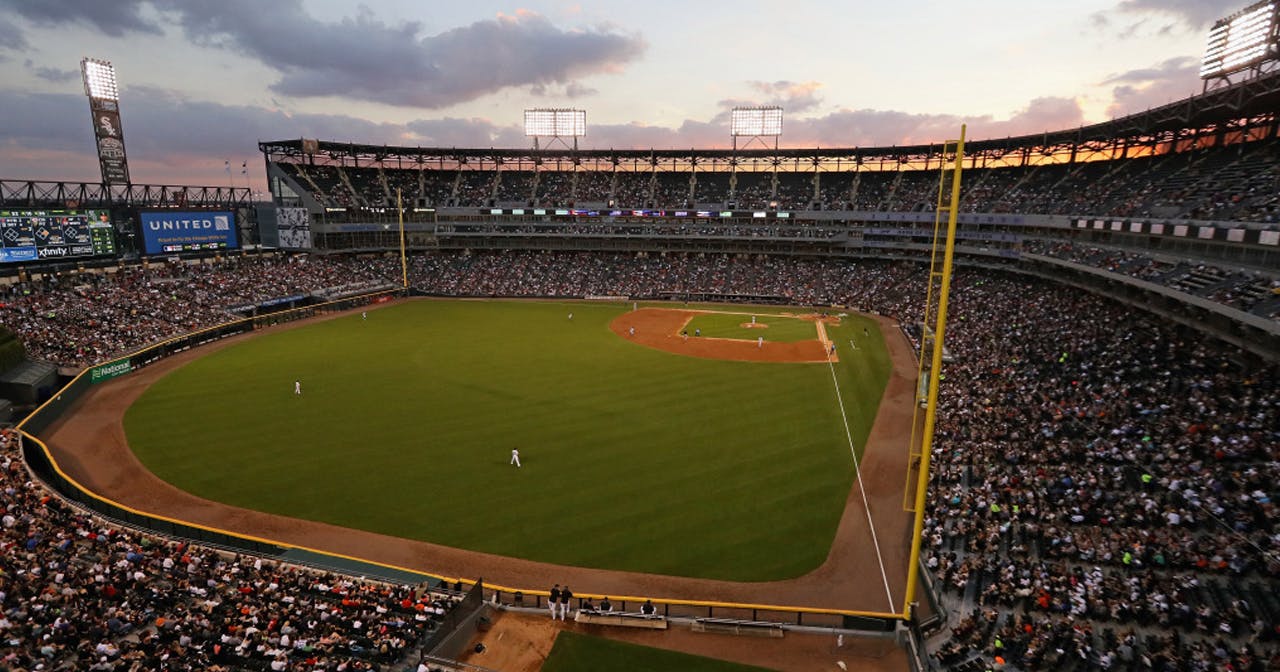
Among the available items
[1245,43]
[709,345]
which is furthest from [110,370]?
[1245,43]

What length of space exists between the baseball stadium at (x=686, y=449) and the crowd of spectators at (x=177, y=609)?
9cm

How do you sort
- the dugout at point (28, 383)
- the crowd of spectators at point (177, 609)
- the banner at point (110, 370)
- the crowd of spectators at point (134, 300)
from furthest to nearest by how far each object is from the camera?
the crowd of spectators at point (134, 300) → the banner at point (110, 370) → the dugout at point (28, 383) → the crowd of spectators at point (177, 609)

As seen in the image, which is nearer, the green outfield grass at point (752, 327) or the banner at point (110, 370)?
the banner at point (110, 370)

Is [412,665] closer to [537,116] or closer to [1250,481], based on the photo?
[1250,481]

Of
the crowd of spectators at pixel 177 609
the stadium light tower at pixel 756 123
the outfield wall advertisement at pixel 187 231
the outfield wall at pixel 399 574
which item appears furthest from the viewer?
the stadium light tower at pixel 756 123

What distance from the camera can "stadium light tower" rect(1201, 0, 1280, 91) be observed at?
3070 cm

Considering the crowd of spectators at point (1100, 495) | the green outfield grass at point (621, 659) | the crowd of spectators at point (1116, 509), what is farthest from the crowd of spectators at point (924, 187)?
the green outfield grass at point (621, 659)

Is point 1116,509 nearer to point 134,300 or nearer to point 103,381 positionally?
point 103,381

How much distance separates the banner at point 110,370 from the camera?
112 ft

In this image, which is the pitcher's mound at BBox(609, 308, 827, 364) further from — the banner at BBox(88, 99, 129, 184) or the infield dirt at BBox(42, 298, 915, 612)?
the banner at BBox(88, 99, 129, 184)

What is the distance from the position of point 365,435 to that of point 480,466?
6.86 meters

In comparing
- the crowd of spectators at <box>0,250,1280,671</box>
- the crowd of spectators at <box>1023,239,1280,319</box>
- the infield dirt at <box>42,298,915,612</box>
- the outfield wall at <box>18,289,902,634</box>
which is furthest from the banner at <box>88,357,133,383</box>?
the crowd of spectators at <box>1023,239,1280,319</box>

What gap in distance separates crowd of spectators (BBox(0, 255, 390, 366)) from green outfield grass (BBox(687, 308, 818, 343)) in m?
39.3

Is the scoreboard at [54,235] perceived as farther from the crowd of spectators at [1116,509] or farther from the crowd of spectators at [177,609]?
the crowd of spectators at [1116,509]
